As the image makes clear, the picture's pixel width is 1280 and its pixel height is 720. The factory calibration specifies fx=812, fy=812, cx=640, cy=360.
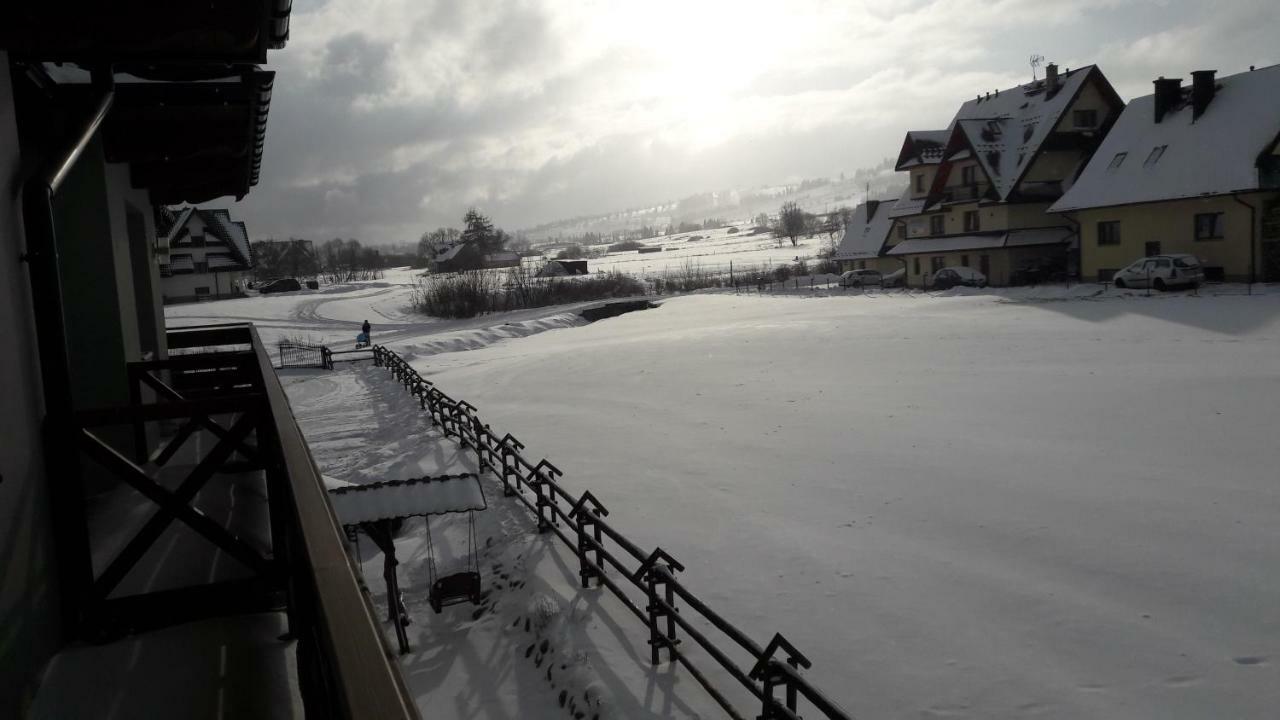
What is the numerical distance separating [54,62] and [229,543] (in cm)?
333

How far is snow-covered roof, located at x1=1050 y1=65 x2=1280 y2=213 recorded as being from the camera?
2761cm

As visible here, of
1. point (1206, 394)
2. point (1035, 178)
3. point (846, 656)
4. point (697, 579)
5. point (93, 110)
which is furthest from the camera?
point (1035, 178)

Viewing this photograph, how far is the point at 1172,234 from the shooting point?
29625 millimetres

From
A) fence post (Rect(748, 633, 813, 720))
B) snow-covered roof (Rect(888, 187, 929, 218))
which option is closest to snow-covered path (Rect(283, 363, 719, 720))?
fence post (Rect(748, 633, 813, 720))

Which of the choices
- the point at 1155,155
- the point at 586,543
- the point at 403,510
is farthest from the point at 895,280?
the point at 403,510

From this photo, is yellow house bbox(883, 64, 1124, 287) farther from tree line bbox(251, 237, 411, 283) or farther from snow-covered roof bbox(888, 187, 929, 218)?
tree line bbox(251, 237, 411, 283)

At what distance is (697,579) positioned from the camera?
858 centimetres

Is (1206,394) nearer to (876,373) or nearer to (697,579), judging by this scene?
(876,373)

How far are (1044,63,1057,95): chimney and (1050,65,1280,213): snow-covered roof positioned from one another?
A: 4.99 metres

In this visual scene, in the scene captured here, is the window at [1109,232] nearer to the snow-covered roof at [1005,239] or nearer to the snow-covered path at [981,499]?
the snow-covered roof at [1005,239]

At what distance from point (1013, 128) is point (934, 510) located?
35538mm

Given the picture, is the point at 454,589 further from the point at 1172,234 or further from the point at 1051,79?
the point at 1051,79

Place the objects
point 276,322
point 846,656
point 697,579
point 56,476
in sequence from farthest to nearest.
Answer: point 276,322
point 697,579
point 846,656
point 56,476

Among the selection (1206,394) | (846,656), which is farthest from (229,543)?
(1206,394)
